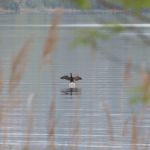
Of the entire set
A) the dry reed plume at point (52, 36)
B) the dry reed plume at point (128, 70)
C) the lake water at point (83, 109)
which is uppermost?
the dry reed plume at point (52, 36)

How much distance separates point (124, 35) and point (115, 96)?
35.3 feet

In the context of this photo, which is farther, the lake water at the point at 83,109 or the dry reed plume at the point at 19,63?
the dry reed plume at the point at 19,63

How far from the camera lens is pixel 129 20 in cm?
199

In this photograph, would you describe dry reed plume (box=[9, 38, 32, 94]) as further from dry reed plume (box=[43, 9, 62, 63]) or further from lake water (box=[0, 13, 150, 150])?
lake water (box=[0, 13, 150, 150])

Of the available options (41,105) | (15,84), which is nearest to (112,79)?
(41,105)

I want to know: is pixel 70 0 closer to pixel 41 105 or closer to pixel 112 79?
pixel 41 105

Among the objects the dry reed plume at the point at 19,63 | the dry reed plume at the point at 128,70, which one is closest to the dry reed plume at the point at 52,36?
the dry reed plume at the point at 19,63

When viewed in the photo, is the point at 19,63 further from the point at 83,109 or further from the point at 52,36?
the point at 83,109

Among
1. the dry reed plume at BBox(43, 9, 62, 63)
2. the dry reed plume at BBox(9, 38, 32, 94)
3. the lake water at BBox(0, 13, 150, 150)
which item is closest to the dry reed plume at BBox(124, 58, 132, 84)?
the lake water at BBox(0, 13, 150, 150)

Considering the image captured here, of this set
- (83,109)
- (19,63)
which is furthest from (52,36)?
(83,109)

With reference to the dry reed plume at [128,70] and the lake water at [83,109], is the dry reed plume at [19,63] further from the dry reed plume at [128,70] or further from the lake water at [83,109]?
the dry reed plume at [128,70]

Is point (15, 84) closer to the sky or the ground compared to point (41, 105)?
closer to the sky

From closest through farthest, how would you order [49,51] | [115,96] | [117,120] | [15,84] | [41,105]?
[49,51] → [15,84] → [117,120] → [41,105] → [115,96]

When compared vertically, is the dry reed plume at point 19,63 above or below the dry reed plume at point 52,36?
below
